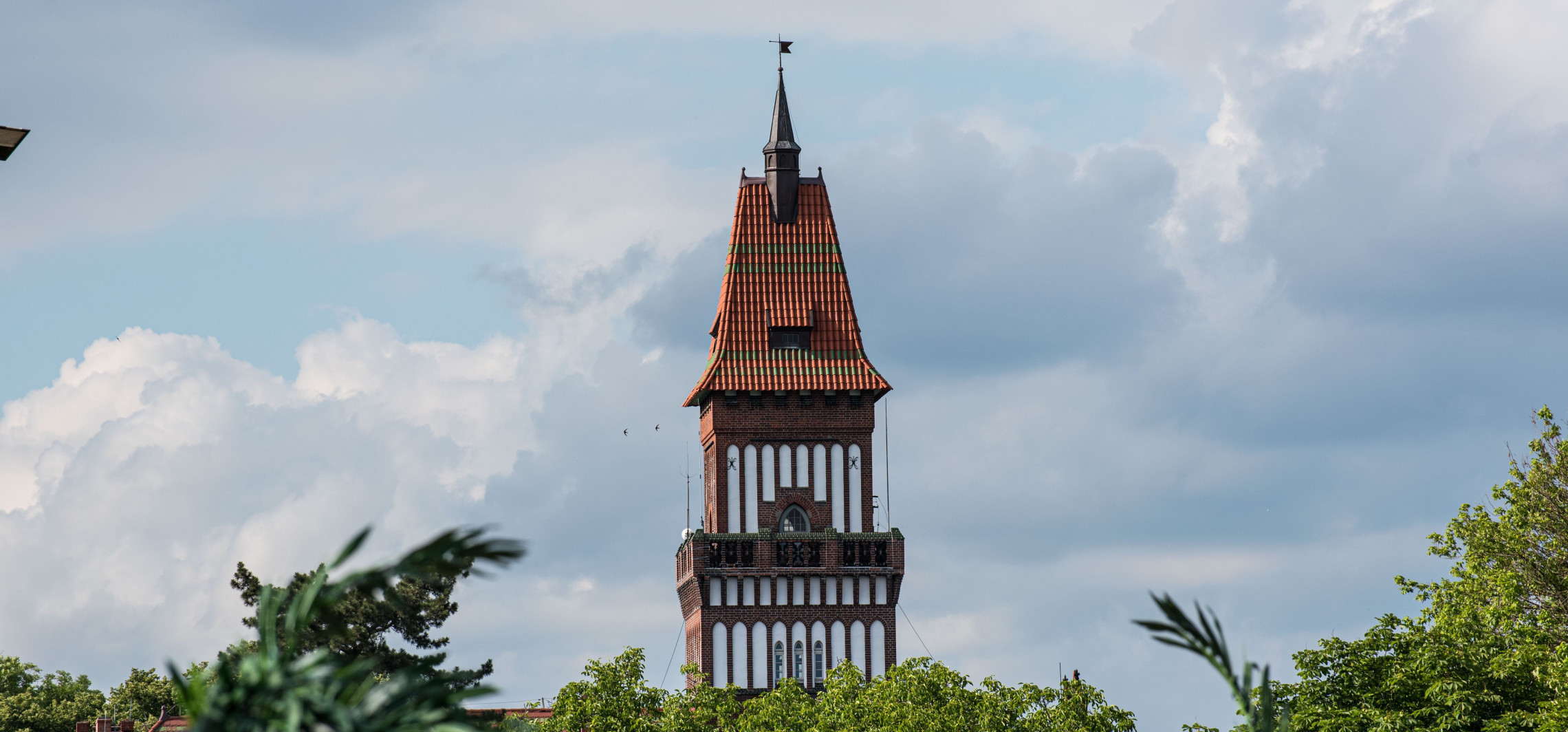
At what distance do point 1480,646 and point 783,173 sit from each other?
34.4m

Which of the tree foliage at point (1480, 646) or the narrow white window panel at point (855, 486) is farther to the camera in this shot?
the narrow white window panel at point (855, 486)

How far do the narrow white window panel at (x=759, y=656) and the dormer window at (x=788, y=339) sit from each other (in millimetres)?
9590

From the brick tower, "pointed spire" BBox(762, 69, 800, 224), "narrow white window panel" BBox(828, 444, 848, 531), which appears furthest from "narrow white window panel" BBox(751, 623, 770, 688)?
"pointed spire" BBox(762, 69, 800, 224)

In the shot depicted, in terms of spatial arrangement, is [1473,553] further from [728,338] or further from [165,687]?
[165,687]

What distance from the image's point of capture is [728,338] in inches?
3204

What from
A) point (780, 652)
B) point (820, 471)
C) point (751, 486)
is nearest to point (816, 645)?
point (780, 652)

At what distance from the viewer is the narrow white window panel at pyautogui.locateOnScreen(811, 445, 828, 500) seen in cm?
7962

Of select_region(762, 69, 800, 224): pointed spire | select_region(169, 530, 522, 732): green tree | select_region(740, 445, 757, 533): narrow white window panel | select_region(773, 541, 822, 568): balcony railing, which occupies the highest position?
select_region(762, 69, 800, 224): pointed spire

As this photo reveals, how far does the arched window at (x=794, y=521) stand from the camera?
79375 mm

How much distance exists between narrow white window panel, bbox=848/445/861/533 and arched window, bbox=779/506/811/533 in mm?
1488

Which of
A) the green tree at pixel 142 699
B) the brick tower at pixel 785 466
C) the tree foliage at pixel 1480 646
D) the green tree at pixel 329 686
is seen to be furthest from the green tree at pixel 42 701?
the green tree at pixel 329 686

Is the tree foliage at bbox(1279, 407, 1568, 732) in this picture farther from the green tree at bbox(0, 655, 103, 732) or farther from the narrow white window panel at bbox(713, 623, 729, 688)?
the green tree at bbox(0, 655, 103, 732)

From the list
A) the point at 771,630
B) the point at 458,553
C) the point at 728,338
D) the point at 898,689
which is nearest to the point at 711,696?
the point at 898,689

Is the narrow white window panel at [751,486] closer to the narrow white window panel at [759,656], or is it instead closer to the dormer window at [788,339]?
the narrow white window panel at [759,656]
